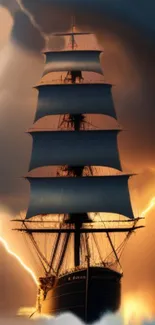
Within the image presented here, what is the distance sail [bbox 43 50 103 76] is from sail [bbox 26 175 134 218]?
6.87 ft

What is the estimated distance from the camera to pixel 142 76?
325 feet

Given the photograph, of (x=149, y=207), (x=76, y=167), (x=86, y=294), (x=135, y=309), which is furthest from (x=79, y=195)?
(x=135, y=309)

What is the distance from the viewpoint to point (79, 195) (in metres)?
99.3

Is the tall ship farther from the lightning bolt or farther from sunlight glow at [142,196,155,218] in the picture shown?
sunlight glow at [142,196,155,218]

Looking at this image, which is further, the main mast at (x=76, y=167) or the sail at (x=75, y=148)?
the main mast at (x=76, y=167)

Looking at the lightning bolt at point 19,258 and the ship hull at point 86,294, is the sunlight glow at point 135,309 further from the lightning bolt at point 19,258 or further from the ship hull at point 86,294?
the lightning bolt at point 19,258

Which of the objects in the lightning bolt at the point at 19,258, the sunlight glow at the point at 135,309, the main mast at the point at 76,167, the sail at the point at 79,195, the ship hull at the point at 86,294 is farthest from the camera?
the main mast at the point at 76,167

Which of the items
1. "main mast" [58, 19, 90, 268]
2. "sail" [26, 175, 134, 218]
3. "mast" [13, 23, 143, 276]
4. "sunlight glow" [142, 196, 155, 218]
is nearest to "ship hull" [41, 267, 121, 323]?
"mast" [13, 23, 143, 276]

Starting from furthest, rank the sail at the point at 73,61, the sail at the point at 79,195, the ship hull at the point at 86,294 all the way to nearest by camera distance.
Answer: the sail at the point at 79,195, the sail at the point at 73,61, the ship hull at the point at 86,294

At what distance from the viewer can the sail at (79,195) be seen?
3910 inches

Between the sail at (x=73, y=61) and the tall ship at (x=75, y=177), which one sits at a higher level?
the sail at (x=73, y=61)

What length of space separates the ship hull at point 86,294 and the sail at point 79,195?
1409mm

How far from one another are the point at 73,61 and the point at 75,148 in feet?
5.55

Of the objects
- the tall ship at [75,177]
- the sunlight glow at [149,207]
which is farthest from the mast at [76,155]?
the sunlight glow at [149,207]
